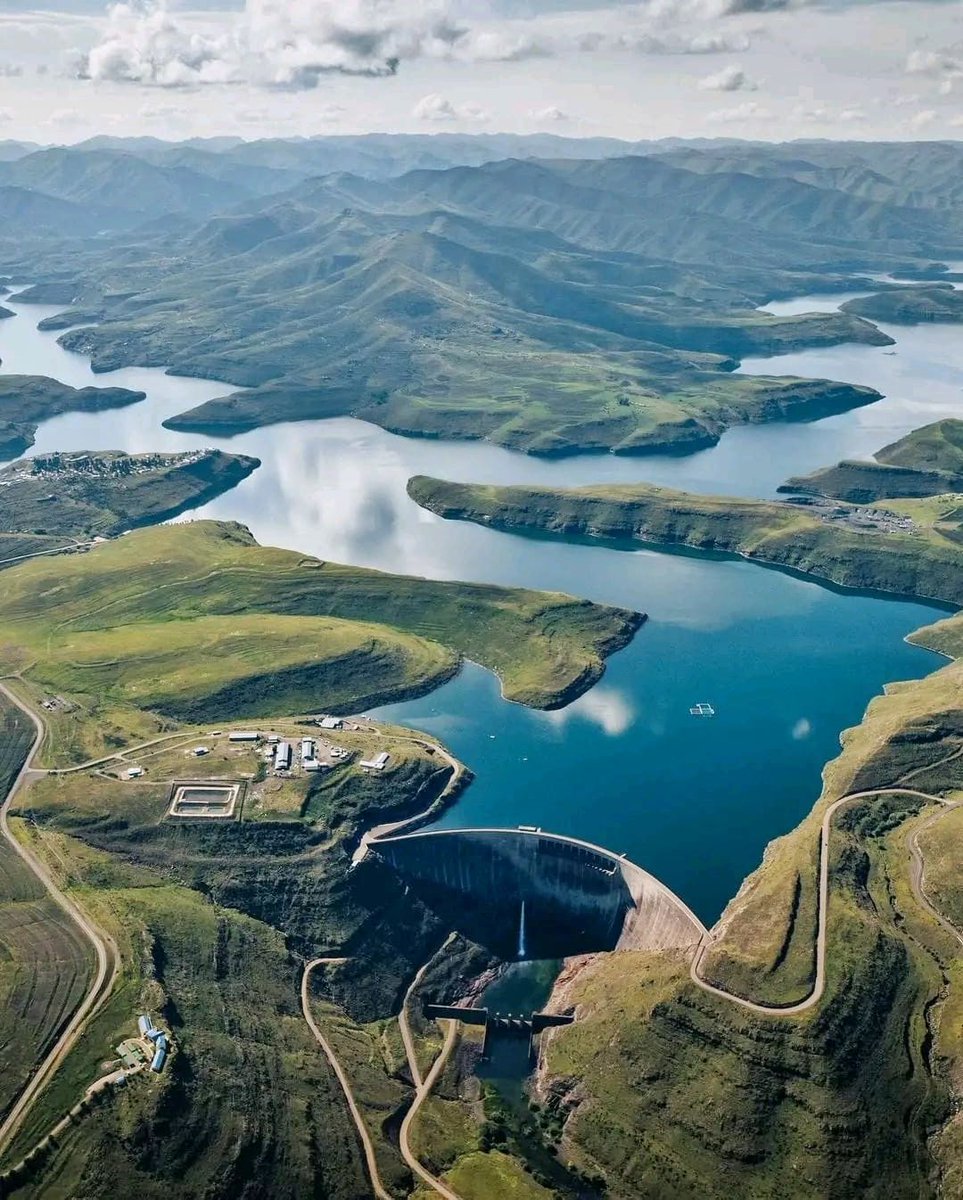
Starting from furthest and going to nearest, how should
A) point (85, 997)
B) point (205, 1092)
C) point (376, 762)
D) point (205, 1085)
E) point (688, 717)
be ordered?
1. point (688, 717)
2. point (376, 762)
3. point (85, 997)
4. point (205, 1085)
5. point (205, 1092)

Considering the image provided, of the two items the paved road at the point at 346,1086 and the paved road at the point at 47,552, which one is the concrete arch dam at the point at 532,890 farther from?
the paved road at the point at 47,552

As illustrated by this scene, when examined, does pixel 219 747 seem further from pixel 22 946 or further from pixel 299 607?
pixel 299 607

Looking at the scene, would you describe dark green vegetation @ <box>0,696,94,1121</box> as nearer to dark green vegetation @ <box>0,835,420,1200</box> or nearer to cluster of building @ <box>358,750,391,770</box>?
dark green vegetation @ <box>0,835,420,1200</box>

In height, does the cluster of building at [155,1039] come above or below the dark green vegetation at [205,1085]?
above

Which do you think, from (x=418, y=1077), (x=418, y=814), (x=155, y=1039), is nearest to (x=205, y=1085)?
(x=155, y=1039)

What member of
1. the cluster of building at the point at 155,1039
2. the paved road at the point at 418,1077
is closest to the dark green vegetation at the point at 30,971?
the cluster of building at the point at 155,1039

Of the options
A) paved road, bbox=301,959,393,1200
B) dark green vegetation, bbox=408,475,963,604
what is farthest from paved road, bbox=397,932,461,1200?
dark green vegetation, bbox=408,475,963,604

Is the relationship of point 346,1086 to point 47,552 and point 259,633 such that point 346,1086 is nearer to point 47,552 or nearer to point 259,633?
point 259,633
